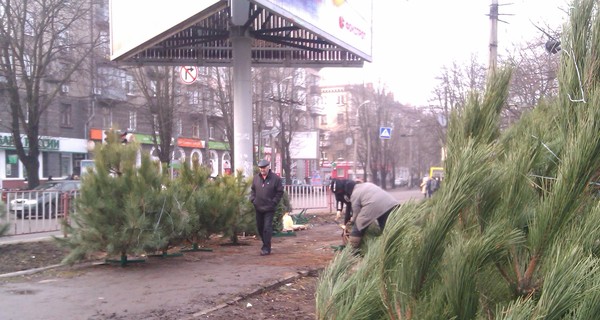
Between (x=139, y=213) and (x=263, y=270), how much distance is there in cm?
195

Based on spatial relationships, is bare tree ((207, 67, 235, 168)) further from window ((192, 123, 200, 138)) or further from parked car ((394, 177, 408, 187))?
parked car ((394, 177, 408, 187))

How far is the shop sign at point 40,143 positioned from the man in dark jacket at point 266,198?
95.1 ft

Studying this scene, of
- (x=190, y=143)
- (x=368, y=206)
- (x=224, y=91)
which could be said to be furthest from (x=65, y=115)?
(x=368, y=206)

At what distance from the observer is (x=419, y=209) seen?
2.47 meters

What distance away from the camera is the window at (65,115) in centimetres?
4076

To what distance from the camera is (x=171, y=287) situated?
7160 mm

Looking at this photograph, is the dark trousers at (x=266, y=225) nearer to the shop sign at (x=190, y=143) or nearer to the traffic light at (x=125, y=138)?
the traffic light at (x=125, y=138)

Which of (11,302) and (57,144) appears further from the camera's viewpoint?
(57,144)

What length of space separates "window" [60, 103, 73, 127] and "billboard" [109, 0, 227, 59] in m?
30.0

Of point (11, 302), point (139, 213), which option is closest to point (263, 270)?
point (139, 213)

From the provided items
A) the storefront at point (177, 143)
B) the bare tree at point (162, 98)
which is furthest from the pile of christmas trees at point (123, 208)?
the storefront at point (177, 143)

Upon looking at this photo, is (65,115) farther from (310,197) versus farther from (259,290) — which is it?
(259,290)

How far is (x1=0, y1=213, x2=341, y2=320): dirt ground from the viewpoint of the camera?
5965mm

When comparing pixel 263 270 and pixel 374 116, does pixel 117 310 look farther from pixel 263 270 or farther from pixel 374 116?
pixel 374 116
